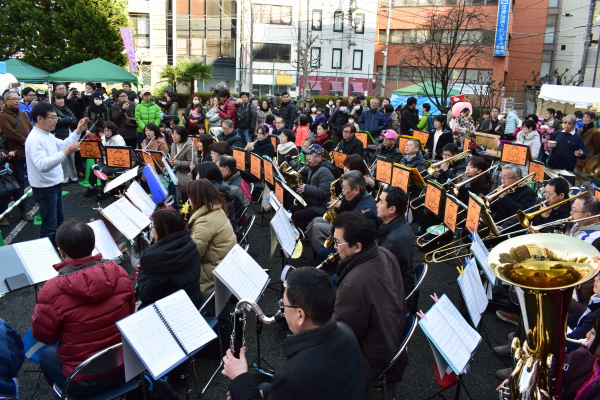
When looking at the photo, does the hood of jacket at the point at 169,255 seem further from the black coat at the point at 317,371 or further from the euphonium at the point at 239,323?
the black coat at the point at 317,371

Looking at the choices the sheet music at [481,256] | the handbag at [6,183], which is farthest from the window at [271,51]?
the sheet music at [481,256]

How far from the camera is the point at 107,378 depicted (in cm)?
322

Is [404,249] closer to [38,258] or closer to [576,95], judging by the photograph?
[38,258]

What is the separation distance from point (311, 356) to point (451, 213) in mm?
4361

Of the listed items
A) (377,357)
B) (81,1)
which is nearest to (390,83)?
(81,1)

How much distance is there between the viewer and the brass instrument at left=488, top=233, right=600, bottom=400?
2699 millimetres

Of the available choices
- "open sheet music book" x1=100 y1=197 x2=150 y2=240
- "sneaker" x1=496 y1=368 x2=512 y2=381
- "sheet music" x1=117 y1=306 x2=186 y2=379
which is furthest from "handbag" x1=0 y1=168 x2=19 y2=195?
"sneaker" x1=496 y1=368 x2=512 y2=381

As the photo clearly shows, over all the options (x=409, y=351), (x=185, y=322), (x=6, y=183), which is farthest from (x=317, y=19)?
(x=185, y=322)

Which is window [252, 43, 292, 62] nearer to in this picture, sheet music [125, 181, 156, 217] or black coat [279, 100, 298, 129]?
black coat [279, 100, 298, 129]

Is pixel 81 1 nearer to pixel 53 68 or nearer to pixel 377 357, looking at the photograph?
pixel 53 68

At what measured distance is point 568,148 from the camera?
1034cm

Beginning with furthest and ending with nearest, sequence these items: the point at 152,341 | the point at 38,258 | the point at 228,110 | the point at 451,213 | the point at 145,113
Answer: the point at 228,110 → the point at 145,113 → the point at 451,213 → the point at 38,258 → the point at 152,341

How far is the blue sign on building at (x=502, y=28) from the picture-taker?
3625cm

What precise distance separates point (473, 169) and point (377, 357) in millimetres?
4565
